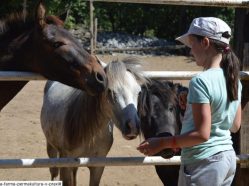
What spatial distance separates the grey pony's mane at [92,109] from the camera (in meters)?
3.70

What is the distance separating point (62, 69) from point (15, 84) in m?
0.36

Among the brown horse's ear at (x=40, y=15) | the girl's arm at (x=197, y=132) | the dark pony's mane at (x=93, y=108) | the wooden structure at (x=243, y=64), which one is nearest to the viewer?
the girl's arm at (x=197, y=132)

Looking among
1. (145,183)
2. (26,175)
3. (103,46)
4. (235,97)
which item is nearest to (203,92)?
(235,97)

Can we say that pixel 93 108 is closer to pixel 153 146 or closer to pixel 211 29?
pixel 153 146

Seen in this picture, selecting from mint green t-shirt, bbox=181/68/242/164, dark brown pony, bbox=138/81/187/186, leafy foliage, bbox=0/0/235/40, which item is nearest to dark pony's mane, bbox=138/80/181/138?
dark brown pony, bbox=138/81/187/186

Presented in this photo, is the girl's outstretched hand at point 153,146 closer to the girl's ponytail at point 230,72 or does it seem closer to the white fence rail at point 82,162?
the girl's ponytail at point 230,72

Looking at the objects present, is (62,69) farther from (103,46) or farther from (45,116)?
(103,46)

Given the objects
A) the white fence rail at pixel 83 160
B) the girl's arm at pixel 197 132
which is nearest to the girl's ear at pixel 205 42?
the girl's arm at pixel 197 132

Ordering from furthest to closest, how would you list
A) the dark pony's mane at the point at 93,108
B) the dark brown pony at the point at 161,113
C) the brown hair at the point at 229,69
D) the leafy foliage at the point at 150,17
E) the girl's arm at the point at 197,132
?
1. the leafy foliage at the point at 150,17
2. the dark brown pony at the point at 161,113
3. the dark pony's mane at the point at 93,108
4. the brown hair at the point at 229,69
5. the girl's arm at the point at 197,132

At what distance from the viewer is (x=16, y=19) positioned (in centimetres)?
→ 348

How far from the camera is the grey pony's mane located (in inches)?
146

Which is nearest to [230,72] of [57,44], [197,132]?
[197,132]

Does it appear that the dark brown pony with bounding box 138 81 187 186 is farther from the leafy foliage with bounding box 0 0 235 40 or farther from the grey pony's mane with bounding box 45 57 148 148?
the leafy foliage with bounding box 0 0 235 40

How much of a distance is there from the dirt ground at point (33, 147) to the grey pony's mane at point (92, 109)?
0.65ft
